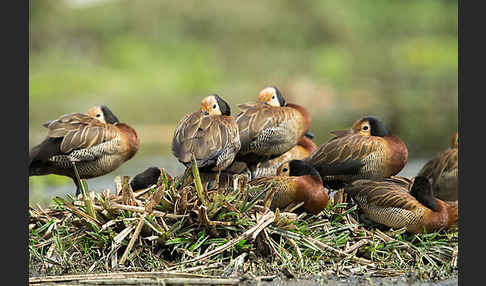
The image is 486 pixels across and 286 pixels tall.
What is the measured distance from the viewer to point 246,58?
77.8 feet

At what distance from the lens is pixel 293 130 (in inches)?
265

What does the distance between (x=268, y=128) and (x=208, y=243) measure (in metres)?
1.56

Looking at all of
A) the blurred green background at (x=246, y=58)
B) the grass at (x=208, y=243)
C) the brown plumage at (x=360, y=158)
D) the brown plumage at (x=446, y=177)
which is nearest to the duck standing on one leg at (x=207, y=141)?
the grass at (x=208, y=243)

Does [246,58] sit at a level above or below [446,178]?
above

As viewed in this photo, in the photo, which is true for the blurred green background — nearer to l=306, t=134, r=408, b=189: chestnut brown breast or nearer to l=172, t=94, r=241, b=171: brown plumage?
l=306, t=134, r=408, b=189: chestnut brown breast

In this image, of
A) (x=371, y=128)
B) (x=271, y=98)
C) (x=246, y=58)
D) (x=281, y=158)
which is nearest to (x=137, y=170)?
(x=281, y=158)

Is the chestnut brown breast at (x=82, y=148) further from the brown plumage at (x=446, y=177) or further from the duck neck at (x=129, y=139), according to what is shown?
the brown plumage at (x=446, y=177)

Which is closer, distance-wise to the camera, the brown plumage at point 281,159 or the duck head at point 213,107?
the duck head at point 213,107

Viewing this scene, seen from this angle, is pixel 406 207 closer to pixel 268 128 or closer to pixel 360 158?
pixel 360 158

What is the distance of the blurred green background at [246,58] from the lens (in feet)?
62.4

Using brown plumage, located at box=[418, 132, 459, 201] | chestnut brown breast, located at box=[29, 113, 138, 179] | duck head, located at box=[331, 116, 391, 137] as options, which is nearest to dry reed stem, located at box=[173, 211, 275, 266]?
duck head, located at box=[331, 116, 391, 137]

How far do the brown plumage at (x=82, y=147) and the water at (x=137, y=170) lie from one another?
2.17m

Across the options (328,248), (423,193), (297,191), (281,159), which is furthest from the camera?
(281,159)

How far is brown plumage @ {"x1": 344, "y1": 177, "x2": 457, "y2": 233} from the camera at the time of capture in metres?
5.95
